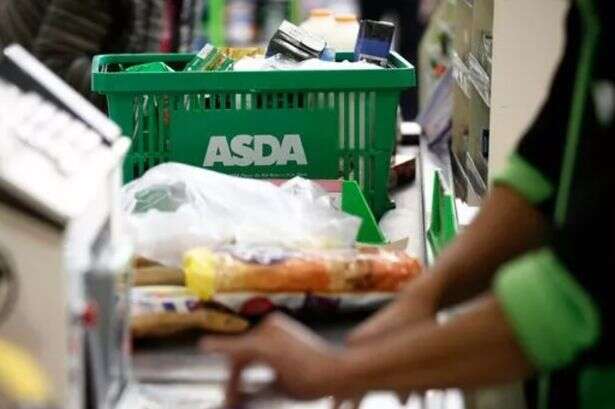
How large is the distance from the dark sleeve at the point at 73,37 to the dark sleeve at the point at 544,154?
2.37 metres

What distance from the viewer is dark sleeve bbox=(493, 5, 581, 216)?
145cm

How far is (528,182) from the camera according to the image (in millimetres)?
1473

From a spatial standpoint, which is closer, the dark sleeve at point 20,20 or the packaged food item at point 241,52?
the packaged food item at point 241,52

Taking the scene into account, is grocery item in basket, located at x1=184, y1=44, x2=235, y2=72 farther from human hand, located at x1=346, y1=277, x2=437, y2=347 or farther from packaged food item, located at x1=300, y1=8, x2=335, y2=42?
human hand, located at x1=346, y1=277, x2=437, y2=347

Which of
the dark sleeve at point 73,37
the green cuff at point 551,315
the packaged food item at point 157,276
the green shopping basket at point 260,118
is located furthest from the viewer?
the dark sleeve at point 73,37

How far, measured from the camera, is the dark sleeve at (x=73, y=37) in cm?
366

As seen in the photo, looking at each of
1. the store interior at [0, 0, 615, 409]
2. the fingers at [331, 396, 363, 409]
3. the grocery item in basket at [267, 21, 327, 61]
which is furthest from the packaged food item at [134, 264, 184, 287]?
the grocery item in basket at [267, 21, 327, 61]

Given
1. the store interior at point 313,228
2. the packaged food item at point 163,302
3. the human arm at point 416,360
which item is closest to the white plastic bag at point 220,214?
the store interior at point 313,228

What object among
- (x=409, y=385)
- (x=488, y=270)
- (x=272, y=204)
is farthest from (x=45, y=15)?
(x=409, y=385)

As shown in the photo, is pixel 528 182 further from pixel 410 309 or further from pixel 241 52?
pixel 241 52

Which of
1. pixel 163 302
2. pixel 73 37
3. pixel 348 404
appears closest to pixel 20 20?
pixel 73 37

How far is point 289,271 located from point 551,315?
0.64m

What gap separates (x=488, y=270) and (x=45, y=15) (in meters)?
2.48

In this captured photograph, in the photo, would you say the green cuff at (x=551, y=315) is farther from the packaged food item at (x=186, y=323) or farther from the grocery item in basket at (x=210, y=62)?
the grocery item in basket at (x=210, y=62)
